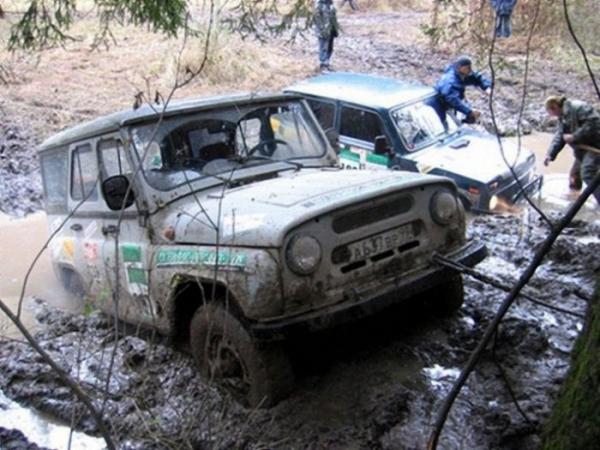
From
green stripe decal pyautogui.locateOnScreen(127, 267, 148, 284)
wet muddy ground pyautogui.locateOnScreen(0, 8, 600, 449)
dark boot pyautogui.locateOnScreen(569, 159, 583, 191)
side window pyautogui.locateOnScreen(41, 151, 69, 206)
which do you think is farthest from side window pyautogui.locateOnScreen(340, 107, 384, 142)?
green stripe decal pyautogui.locateOnScreen(127, 267, 148, 284)

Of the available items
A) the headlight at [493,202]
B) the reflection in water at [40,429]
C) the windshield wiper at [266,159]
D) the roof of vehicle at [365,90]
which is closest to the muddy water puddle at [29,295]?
the reflection in water at [40,429]

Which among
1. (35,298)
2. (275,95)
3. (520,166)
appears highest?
(275,95)

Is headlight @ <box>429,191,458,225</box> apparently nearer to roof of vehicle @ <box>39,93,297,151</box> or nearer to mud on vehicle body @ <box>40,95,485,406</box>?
mud on vehicle body @ <box>40,95,485,406</box>

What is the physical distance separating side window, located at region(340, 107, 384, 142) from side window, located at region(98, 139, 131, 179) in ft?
11.5

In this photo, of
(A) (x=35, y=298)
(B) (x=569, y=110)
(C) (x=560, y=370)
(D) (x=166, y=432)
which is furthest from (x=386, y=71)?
(D) (x=166, y=432)

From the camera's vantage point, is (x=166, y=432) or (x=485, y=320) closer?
(x=166, y=432)

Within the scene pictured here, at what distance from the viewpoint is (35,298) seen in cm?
702

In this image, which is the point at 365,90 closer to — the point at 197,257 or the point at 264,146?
the point at 264,146

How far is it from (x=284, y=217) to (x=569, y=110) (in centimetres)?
536

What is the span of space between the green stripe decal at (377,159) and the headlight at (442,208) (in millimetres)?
3133

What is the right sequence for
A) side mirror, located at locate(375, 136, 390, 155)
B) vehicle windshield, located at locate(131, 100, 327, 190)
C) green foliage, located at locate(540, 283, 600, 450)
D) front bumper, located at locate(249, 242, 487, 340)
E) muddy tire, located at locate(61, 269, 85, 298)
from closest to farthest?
green foliage, located at locate(540, 283, 600, 450)
front bumper, located at locate(249, 242, 487, 340)
vehicle windshield, located at locate(131, 100, 327, 190)
muddy tire, located at locate(61, 269, 85, 298)
side mirror, located at locate(375, 136, 390, 155)

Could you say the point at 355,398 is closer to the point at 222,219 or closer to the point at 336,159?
the point at 222,219

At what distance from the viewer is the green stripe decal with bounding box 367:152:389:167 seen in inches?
300

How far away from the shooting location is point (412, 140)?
7656 mm
